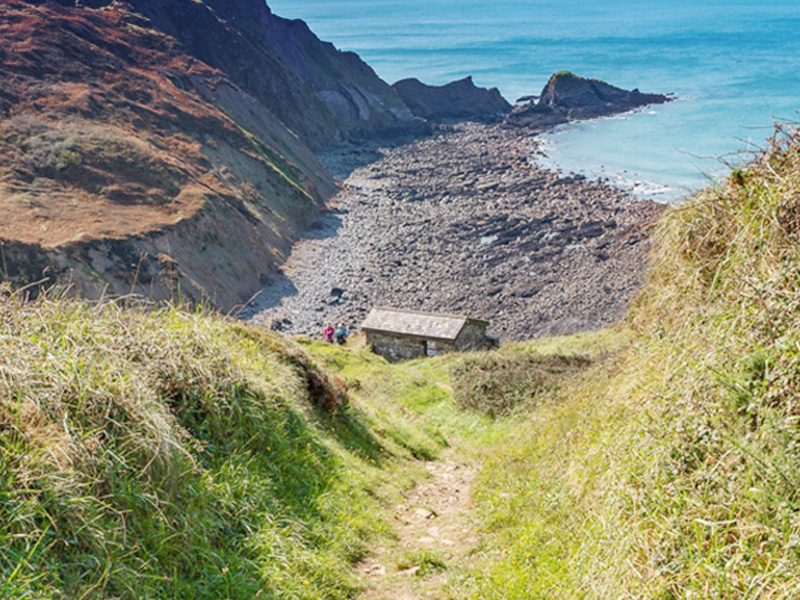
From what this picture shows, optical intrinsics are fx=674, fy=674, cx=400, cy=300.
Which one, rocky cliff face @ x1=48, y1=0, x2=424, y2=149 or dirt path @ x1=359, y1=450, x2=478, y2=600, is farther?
rocky cliff face @ x1=48, y1=0, x2=424, y2=149

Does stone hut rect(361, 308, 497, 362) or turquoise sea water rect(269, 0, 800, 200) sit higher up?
turquoise sea water rect(269, 0, 800, 200)

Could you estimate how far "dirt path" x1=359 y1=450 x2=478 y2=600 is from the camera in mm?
6766

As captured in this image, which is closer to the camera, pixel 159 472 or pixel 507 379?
pixel 159 472

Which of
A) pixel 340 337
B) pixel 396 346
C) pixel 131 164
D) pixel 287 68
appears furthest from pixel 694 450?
pixel 287 68

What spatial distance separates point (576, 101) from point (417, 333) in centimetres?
8484

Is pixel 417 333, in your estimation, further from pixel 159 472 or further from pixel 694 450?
pixel 694 450

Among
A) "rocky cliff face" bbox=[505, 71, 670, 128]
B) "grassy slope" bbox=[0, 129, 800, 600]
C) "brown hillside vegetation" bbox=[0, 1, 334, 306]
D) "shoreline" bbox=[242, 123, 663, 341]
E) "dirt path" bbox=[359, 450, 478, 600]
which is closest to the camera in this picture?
"grassy slope" bbox=[0, 129, 800, 600]

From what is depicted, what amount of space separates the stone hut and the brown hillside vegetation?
11.8m

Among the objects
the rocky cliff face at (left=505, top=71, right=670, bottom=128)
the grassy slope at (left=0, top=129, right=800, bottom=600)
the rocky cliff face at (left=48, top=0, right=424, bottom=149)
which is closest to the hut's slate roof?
the grassy slope at (left=0, top=129, right=800, bottom=600)

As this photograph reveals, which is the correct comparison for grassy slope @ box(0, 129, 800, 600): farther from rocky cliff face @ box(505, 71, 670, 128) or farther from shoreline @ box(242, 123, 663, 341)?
rocky cliff face @ box(505, 71, 670, 128)

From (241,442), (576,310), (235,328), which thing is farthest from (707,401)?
(576,310)

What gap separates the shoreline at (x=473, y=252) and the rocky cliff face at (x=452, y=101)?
34416 millimetres

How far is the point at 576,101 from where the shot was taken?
10206 cm

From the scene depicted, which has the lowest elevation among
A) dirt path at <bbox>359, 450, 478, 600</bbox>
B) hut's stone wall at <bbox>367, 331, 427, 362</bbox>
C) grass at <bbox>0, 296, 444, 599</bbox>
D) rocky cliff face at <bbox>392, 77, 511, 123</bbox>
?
hut's stone wall at <bbox>367, 331, 427, 362</bbox>
